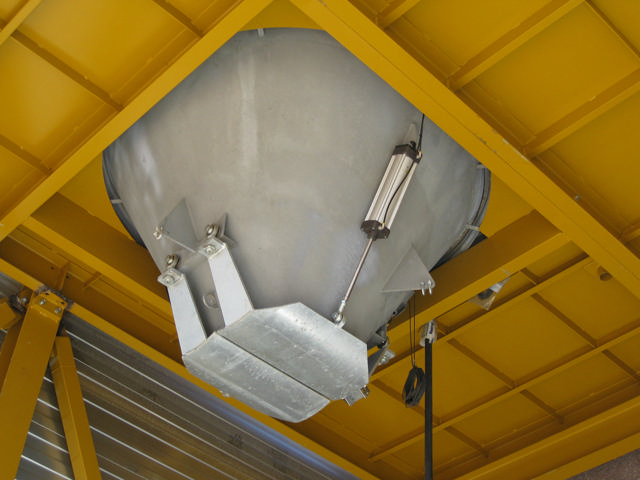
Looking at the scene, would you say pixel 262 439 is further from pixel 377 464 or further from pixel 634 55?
pixel 634 55

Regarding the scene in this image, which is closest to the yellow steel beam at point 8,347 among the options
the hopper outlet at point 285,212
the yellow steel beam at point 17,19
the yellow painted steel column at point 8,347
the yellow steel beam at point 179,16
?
the yellow painted steel column at point 8,347

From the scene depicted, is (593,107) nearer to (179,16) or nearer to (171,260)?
(179,16)

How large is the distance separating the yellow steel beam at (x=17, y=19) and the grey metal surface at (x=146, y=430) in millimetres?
2796

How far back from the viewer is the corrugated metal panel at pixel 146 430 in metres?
6.51

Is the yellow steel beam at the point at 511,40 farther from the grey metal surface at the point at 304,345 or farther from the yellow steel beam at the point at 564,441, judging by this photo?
the yellow steel beam at the point at 564,441

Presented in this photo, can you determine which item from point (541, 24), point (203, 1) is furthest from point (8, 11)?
point (541, 24)

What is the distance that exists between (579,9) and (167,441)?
555 cm

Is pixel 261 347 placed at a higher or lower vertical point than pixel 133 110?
lower

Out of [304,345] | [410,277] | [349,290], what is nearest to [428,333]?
[410,277]

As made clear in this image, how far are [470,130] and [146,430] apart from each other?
14.2 feet

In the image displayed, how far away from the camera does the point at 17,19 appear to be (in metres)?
5.39

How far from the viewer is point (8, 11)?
5438 millimetres

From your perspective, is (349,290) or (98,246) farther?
(98,246)

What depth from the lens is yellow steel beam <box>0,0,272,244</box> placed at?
535 cm
